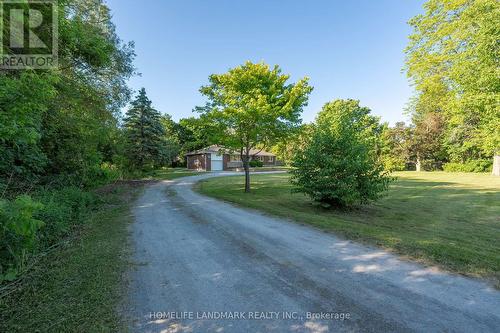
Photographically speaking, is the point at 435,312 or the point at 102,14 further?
the point at 102,14

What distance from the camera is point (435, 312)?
9.25 feet

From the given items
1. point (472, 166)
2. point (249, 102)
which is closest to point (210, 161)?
point (249, 102)

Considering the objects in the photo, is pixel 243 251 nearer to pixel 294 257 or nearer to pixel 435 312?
pixel 294 257

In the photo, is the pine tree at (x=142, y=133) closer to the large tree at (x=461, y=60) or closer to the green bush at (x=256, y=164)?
the large tree at (x=461, y=60)

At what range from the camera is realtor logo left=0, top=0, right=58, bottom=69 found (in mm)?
5402

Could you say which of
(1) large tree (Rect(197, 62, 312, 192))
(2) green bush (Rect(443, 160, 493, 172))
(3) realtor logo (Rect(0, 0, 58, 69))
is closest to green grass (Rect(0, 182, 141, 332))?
(3) realtor logo (Rect(0, 0, 58, 69))

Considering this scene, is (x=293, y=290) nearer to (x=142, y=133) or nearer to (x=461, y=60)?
(x=461, y=60)

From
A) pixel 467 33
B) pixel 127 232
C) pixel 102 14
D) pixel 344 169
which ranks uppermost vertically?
pixel 102 14

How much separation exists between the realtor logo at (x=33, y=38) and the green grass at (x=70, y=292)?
4.15 metres

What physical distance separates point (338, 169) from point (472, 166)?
3766 cm

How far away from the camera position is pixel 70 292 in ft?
11.1

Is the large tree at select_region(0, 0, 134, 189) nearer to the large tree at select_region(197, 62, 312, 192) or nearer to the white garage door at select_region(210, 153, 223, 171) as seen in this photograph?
the large tree at select_region(197, 62, 312, 192)

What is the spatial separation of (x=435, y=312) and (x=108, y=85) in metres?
15.7

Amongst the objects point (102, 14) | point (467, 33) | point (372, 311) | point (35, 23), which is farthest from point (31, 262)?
point (467, 33)
